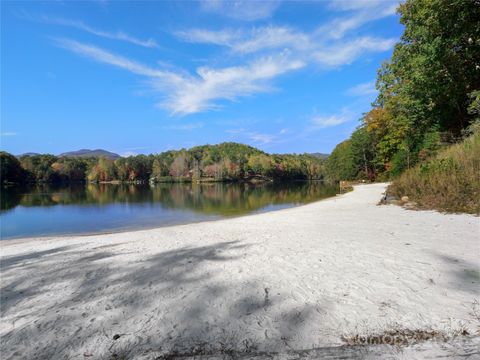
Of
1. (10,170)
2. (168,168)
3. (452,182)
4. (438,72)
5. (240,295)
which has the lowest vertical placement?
(240,295)

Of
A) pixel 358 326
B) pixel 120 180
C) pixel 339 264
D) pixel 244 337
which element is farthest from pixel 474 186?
pixel 120 180

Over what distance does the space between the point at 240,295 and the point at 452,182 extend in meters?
9.78

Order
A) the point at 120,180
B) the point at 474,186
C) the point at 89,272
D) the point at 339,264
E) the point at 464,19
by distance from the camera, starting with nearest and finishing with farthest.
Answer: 1. the point at 339,264
2. the point at 89,272
3. the point at 474,186
4. the point at 464,19
5. the point at 120,180

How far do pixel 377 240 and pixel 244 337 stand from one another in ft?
14.9

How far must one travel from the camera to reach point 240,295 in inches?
137

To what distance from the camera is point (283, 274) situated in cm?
411

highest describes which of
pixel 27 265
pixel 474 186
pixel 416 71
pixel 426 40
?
pixel 426 40

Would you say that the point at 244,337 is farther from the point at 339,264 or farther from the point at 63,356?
the point at 339,264

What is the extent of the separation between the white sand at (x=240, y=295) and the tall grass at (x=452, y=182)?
379cm

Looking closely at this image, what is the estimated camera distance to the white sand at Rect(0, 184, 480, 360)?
263cm

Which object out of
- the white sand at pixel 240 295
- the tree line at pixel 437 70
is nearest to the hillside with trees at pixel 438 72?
the tree line at pixel 437 70

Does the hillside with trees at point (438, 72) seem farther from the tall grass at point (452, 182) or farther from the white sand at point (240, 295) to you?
the white sand at point (240, 295)

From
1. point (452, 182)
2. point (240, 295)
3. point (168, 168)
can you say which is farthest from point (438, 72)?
point (168, 168)

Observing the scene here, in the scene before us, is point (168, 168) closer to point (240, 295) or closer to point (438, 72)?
point (438, 72)
